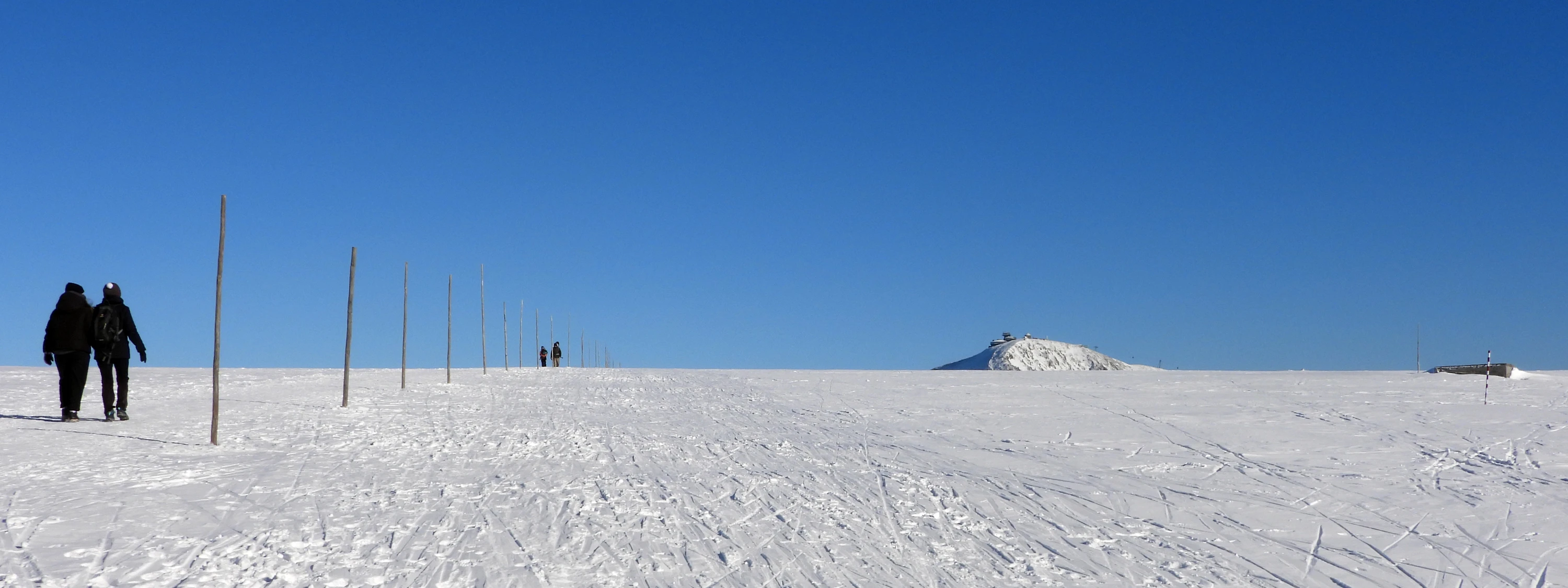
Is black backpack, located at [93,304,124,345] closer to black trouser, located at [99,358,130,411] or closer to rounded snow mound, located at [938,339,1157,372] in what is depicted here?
black trouser, located at [99,358,130,411]

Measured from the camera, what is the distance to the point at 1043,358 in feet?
391

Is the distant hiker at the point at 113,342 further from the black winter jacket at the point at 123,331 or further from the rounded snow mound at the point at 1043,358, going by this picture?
the rounded snow mound at the point at 1043,358

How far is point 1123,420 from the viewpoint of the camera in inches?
680

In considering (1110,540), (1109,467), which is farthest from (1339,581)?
(1109,467)

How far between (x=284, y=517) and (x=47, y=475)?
3214 mm

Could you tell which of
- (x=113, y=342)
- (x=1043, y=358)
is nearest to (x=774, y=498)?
(x=113, y=342)

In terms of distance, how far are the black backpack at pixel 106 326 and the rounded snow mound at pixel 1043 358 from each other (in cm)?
10258

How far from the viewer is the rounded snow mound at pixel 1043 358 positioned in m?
115

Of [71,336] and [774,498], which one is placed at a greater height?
[71,336]

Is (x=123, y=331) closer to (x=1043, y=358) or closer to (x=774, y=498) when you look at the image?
(x=774, y=498)

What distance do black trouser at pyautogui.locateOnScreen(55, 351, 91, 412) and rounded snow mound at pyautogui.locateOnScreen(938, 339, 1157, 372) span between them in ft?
336

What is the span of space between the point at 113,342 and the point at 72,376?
644mm

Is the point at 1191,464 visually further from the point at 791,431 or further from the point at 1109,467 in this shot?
the point at 791,431

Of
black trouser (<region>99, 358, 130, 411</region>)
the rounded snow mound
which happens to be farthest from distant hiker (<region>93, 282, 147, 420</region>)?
the rounded snow mound
